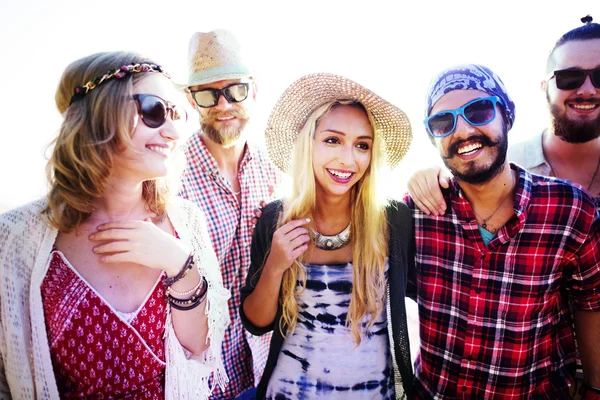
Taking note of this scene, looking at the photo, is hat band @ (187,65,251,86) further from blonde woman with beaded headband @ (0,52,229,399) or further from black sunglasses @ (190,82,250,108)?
blonde woman with beaded headband @ (0,52,229,399)

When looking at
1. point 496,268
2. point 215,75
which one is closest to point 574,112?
point 496,268

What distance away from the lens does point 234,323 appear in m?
2.92

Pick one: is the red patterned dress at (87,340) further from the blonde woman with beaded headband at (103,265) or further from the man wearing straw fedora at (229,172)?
the man wearing straw fedora at (229,172)

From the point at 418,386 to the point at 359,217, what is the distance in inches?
43.4

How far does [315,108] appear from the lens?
2576 mm

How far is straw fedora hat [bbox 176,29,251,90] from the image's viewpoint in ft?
10.5

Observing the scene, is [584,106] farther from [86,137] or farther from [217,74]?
[86,137]

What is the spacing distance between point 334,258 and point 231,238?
97cm

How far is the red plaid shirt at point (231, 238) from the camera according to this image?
2.90 m

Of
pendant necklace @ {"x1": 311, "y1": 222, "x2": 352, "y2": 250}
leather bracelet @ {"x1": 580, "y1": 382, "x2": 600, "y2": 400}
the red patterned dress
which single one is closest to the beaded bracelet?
the red patterned dress

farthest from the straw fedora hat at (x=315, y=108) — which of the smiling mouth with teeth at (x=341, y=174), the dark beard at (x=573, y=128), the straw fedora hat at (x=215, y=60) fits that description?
the dark beard at (x=573, y=128)

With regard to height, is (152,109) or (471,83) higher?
(471,83)

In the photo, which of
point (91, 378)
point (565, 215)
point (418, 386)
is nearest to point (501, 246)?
point (565, 215)

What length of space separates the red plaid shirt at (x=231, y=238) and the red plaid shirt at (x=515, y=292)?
144 centimetres
